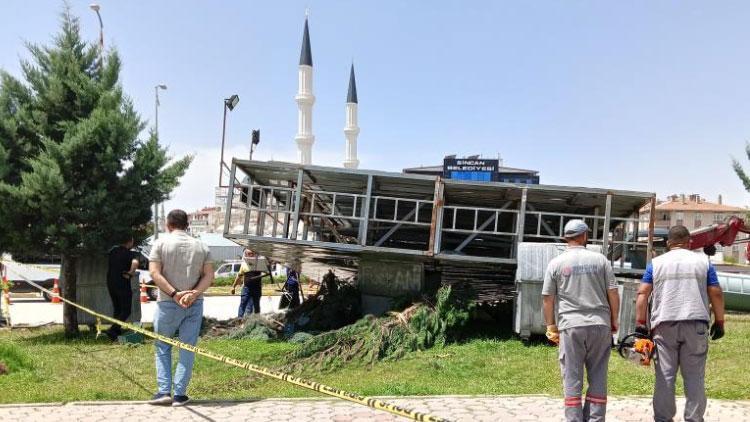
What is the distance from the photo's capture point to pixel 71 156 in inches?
416

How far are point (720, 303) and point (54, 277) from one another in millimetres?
20545

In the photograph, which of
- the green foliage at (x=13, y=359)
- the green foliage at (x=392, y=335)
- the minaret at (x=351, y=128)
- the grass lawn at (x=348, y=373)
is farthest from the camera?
the minaret at (x=351, y=128)

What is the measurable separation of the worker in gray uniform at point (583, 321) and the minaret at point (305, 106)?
63591 millimetres

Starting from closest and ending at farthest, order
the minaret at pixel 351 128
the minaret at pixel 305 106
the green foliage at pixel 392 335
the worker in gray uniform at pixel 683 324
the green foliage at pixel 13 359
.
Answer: the worker in gray uniform at pixel 683 324, the green foliage at pixel 13 359, the green foliage at pixel 392 335, the minaret at pixel 305 106, the minaret at pixel 351 128

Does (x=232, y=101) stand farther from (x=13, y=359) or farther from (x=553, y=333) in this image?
(x=553, y=333)

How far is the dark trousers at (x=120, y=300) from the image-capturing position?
34.9ft

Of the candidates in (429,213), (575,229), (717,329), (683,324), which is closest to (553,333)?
(575,229)

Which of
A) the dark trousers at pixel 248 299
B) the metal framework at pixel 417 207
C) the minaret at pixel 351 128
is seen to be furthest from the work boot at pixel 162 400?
the minaret at pixel 351 128

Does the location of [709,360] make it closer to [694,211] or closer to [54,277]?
[54,277]

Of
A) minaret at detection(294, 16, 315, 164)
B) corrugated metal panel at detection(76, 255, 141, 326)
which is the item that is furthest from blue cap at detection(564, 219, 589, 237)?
minaret at detection(294, 16, 315, 164)

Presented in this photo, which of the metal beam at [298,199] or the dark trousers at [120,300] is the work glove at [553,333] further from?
the dark trousers at [120,300]

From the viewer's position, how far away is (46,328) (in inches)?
498

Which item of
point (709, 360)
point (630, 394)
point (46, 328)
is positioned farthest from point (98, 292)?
point (709, 360)

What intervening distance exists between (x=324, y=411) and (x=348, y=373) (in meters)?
2.78
